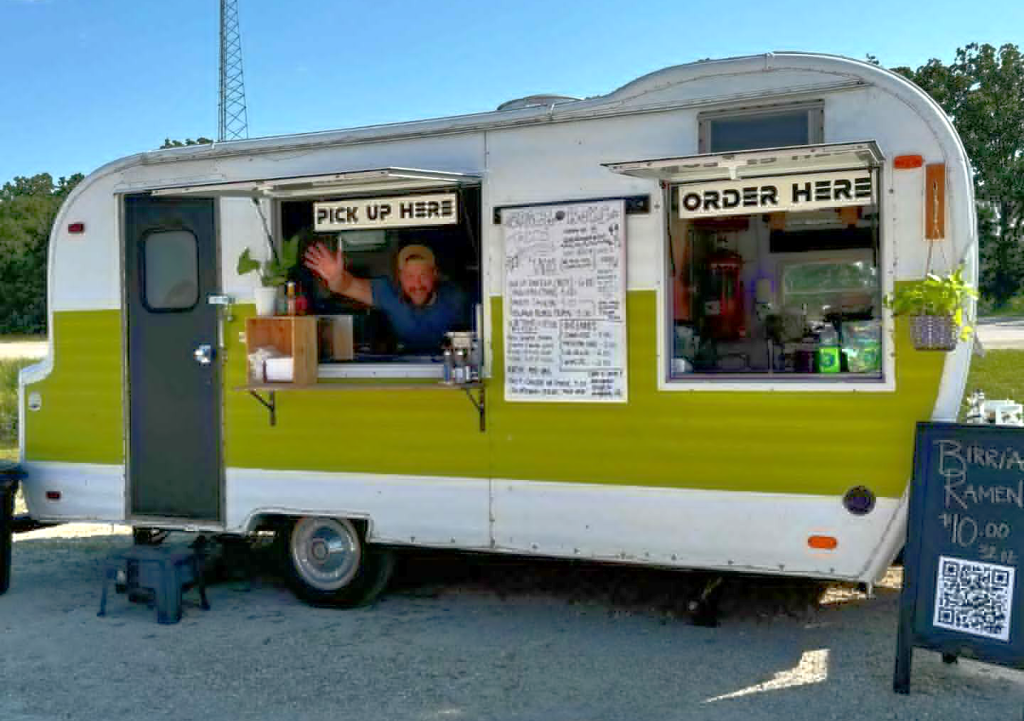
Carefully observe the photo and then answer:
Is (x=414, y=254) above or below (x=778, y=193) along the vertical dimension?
below

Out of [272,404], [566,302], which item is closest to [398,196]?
[566,302]

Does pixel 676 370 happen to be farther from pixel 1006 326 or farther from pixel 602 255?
pixel 1006 326

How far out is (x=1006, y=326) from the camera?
1134 inches

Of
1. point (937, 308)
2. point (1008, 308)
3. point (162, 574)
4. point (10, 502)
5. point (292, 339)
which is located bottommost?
point (162, 574)

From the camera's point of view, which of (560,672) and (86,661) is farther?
(86,661)

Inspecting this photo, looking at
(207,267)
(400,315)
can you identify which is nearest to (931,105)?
(400,315)

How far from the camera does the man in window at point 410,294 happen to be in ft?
20.2

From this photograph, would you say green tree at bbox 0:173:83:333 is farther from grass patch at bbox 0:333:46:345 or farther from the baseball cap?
the baseball cap

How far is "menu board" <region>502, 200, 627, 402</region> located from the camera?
557 centimetres

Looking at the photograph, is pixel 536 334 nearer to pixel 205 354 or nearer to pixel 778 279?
pixel 778 279

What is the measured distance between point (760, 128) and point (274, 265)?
285 centimetres

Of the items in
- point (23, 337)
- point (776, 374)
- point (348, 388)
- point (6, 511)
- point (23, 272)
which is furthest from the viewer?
point (23, 272)

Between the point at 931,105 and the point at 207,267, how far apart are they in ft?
13.6

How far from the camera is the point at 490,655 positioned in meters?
5.48
